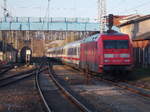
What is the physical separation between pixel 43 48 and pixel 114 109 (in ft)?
406

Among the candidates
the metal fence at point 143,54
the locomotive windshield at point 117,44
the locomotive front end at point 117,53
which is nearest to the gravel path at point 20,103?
the locomotive front end at point 117,53

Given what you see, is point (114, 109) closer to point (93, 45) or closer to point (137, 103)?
point (137, 103)

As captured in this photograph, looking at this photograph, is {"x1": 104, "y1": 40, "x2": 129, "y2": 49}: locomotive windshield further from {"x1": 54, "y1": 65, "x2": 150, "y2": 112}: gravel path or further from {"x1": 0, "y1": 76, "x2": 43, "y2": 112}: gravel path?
{"x1": 0, "y1": 76, "x2": 43, "y2": 112}: gravel path

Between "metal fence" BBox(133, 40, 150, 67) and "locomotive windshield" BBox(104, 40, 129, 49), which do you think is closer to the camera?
"locomotive windshield" BBox(104, 40, 129, 49)

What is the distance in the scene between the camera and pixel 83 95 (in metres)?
14.6

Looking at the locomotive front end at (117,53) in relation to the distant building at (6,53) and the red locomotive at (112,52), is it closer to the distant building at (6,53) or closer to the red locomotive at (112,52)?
the red locomotive at (112,52)

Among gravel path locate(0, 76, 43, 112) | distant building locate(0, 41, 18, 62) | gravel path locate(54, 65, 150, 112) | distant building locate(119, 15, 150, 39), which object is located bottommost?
gravel path locate(0, 76, 43, 112)

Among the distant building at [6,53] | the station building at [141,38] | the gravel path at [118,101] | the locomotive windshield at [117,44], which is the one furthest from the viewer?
the distant building at [6,53]

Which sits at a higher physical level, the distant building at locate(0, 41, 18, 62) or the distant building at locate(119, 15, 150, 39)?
the distant building at locate(119, 15, 150, 39)

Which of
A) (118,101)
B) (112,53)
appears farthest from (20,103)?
(112,53)

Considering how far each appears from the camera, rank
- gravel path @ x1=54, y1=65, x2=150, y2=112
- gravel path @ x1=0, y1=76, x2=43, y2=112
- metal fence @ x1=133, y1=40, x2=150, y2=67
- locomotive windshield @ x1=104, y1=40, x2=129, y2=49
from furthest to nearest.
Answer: metal fence @ x1=133, y1=40, x2=150, y2=67 < locomotive windshield @ x1=104, y1=40, x2=129, y2=49 < gravel path @ x1=0, y1=76, x2=43, y2=112 < gravel path @ x1=54, y1=65, x2=150, y2=112

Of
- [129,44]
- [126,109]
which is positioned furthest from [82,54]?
[126,109]

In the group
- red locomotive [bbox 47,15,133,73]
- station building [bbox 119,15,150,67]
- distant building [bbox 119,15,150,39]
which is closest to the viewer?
red locomotive [bbox 47,15,133,73]

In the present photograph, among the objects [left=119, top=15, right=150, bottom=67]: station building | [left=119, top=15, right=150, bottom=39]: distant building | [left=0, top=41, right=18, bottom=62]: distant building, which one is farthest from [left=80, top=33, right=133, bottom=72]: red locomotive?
[left=0, top=41, right=18, bottom=62]: distant building
